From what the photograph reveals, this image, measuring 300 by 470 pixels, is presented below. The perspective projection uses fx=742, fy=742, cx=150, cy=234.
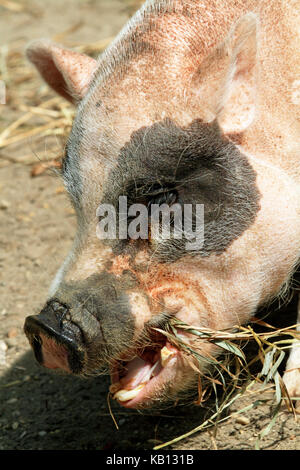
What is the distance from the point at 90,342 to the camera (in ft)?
8.34

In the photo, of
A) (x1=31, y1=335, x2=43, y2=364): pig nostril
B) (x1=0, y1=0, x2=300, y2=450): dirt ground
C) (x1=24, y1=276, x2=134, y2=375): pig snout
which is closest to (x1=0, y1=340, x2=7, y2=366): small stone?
(x1=0, y1=0, x2=300, y2=450): dirt ground

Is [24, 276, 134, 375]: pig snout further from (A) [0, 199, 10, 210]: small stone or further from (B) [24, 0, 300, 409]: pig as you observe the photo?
(A) [0, 199, 10, 210]: small stone

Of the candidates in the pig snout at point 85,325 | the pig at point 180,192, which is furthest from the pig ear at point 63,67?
the pig snout at point 85,325

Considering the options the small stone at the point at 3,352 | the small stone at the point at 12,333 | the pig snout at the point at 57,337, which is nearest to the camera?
the pig snout at the point at 57,337

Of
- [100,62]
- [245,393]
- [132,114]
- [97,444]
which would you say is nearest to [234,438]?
[245,393]

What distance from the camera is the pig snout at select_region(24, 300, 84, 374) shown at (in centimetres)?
253

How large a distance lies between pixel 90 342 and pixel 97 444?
2.31 ft

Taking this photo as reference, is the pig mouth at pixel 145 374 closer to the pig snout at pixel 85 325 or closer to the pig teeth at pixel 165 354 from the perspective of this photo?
the pig teeth at pixel 165 354

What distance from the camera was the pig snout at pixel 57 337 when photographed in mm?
2527

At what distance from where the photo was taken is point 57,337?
8.28 feet

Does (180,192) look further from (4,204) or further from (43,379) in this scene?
(4,204)

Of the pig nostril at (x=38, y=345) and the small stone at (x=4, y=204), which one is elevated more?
the small stone at (x=4, y=204)

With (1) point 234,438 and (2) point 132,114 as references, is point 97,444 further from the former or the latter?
(2) point 132,114

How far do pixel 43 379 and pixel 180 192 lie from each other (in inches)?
51.9
